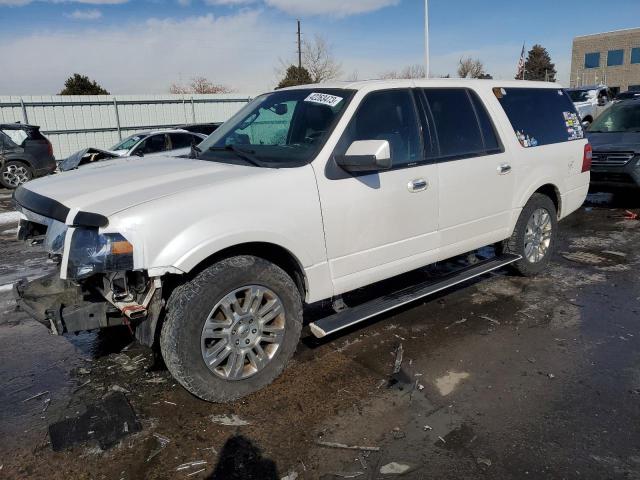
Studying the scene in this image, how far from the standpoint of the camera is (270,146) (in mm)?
3820

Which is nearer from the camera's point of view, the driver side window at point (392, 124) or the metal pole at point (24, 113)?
the driver side window at point (392, 124)

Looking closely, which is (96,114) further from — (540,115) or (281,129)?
(540,115)

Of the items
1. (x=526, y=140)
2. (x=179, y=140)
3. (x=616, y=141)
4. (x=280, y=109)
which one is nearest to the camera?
(x=280, y=109)

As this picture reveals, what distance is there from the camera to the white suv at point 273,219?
2904mm

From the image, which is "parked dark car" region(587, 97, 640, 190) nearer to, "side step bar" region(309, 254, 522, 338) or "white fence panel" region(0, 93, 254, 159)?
"side step bar" region(309, 254, 522, 338)

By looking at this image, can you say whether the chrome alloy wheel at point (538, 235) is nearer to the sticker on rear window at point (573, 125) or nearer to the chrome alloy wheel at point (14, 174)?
the sticker on rear window at point (573, 125)

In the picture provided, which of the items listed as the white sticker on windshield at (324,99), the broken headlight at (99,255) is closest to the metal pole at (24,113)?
the white sticker on windshield at (324,99)

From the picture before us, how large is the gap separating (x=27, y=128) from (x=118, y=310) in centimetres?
1294

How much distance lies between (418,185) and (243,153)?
1.35 m

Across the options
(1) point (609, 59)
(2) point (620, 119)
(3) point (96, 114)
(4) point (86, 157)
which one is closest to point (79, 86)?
(3) point (96, 114)

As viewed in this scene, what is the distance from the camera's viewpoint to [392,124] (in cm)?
396

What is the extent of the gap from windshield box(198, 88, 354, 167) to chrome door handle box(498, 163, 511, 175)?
5.61 feet

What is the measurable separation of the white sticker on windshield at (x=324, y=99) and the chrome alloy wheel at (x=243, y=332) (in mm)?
1501

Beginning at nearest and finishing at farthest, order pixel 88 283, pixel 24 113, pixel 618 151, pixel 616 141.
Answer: pixel 88 283 → pixel 618 151 → pixel 616 141 → pixel 24 113
